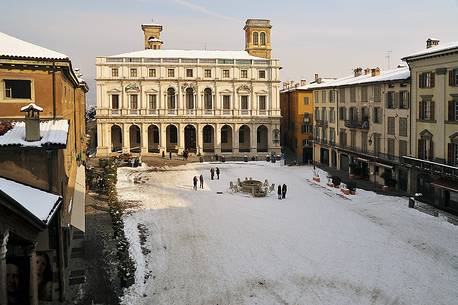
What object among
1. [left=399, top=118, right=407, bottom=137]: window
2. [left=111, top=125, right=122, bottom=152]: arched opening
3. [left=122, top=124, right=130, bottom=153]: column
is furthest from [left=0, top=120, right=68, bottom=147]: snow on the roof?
[left=111, top=125, right=122, bottom=152]: arched opening

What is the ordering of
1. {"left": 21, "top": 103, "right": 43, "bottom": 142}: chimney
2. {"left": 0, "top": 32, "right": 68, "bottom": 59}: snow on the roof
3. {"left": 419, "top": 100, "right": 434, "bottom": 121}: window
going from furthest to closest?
1. {"left": 419, "top": 100, "right": 434, "bottom": 121}: window
2. {"left": 0, "top": 32, "right": 68, "bottom": 59}: snow on the roof
3. {"left": 21, "top": 103, "right": 43, "bottom": 142}: chimney

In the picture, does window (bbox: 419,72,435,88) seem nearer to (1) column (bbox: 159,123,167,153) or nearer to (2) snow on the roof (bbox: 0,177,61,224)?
(2) snow on the roof (bbox: 0,177,61,224)

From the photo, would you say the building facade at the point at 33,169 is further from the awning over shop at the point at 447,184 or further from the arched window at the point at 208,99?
the arched window at the point at 208,99

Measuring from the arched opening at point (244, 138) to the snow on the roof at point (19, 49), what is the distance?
4687cm

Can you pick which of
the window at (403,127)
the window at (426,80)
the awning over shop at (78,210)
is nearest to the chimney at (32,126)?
the awning over shop at (78,210)

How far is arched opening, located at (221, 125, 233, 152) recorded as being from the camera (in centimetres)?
6888

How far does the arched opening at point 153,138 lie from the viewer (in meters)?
68.6

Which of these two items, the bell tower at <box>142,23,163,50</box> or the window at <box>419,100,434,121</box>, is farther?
the bell tower at <box>142,23,163,50</box>

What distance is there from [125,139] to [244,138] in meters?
17.5

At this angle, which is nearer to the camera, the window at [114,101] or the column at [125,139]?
the column at [125,139]

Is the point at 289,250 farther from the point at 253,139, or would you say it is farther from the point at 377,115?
the point at 253,139

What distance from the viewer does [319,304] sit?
17344 millimetres

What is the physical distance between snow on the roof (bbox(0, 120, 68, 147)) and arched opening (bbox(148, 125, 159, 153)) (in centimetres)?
4853

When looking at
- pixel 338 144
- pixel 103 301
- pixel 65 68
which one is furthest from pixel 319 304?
pixel 338 144
